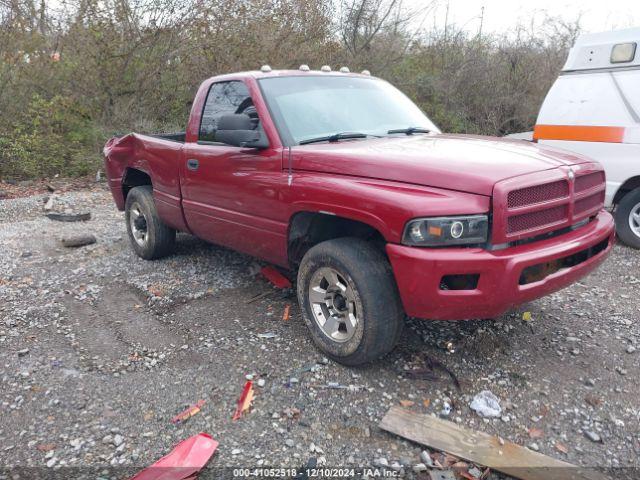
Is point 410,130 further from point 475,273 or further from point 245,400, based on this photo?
point 245,400

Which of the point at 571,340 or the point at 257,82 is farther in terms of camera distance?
the point at 257,82

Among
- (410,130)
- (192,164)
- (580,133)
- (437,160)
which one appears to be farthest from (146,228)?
(580,133)

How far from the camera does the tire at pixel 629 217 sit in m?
6.13

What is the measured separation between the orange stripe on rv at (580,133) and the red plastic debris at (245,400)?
514 centimetres

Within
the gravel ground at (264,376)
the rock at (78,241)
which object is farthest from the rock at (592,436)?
the rock at (78,241)

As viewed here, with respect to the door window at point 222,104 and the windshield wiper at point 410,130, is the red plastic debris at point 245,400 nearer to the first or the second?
the door window at point 222,104

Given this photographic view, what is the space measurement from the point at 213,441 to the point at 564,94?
596 centimetres

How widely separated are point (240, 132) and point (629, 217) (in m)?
4.86

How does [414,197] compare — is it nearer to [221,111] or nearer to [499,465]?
[499,465]

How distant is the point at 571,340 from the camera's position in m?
3.84

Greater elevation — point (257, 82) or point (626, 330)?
point (257, 82)

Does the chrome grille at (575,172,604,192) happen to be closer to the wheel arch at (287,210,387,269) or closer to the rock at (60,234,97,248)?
the wheel arch at (287,210,387,269)

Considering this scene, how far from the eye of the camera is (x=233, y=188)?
4215 millimetres

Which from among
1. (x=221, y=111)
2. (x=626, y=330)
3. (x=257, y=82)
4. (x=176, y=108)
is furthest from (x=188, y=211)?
(x=176, y=108)
